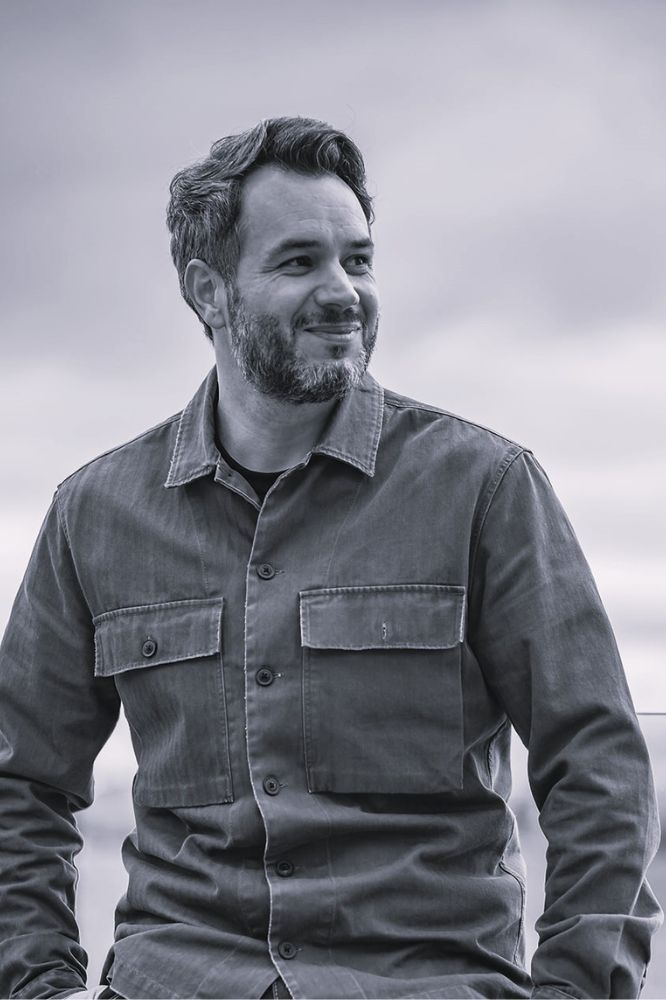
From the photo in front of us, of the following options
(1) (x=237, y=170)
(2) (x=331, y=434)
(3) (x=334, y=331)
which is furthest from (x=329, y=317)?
(1) (x=237, y=170)

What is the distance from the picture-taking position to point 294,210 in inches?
60.5

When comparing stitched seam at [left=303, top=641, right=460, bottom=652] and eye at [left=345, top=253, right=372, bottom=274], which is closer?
stitched seam at [left=303, top=641, right=460, bottom=652]

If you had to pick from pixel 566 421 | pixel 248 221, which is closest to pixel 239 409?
pixel 248 221

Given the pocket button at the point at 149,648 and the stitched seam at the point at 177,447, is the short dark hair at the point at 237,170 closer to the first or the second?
the stitched seam at the point at 177,447

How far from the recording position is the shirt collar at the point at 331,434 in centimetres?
151

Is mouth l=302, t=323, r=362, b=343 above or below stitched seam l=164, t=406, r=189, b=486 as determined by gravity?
above

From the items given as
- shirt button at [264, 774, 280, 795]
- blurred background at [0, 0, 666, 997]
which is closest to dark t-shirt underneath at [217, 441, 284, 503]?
Answer: shirt button at [264, 774, 280, 795]

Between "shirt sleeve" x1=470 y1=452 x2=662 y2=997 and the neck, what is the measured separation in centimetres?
26

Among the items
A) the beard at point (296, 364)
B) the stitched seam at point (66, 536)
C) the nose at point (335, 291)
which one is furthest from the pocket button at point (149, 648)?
the nose at point (335, 291)

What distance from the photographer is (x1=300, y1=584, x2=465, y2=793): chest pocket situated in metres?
1.40

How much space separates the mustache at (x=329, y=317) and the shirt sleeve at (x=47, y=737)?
1.41 ft

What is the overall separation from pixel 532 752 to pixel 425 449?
38 centimetres

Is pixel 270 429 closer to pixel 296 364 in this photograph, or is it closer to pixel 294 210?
pixel 296 364

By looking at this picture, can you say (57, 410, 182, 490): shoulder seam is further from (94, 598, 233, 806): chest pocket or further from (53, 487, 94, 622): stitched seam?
(94, 598, 233, 806): chest pocket
